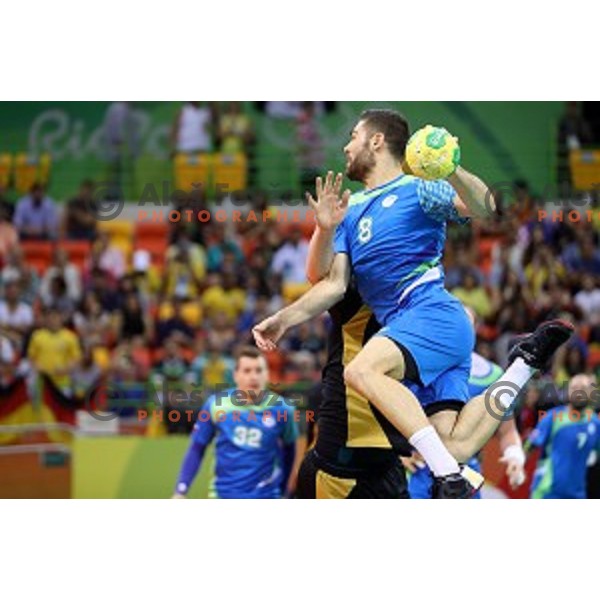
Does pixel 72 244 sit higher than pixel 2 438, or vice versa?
pixel 72 244

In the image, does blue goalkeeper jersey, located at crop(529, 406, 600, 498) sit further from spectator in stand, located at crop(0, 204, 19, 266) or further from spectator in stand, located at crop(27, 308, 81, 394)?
spectator in stand, located at crop(0, 204, 19, 266)

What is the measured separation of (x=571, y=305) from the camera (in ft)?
55.3

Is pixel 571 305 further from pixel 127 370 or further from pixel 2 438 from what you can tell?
pixel 2 438

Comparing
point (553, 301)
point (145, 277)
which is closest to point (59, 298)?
point (145, 277)

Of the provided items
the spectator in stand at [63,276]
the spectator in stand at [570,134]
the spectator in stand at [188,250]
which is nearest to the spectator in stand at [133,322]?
the spectator in stand at [63,276]

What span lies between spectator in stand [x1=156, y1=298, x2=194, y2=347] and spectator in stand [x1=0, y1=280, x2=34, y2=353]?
1531 mm

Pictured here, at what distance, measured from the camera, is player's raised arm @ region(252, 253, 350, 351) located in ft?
26.5

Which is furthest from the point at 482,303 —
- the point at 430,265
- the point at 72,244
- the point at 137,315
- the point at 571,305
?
the point at 430,265

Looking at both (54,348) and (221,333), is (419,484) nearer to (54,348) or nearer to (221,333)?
(221,333)

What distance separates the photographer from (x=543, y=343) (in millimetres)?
8375

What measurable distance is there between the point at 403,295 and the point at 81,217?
11.4 metres

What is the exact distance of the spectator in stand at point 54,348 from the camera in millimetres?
16703

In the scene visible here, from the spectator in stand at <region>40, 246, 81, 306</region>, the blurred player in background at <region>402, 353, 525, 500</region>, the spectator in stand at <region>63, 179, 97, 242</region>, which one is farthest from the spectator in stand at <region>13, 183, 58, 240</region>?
the blurred player in background at <region>402, 353, 525, 500</region>

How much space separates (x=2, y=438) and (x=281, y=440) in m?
4.63
